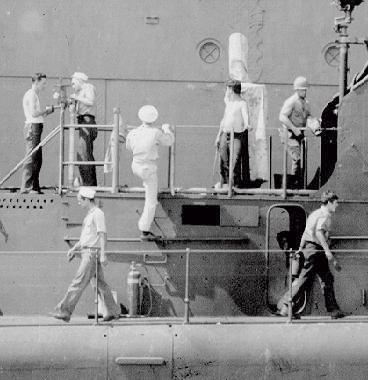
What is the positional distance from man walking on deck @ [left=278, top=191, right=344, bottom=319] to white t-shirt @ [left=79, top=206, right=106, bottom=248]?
1875mm

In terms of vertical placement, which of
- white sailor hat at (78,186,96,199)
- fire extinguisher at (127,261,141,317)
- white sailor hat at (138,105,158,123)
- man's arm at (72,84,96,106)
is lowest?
fire extinguisher at (127,261,141,317)

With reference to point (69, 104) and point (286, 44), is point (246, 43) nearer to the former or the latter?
point (286, 44)

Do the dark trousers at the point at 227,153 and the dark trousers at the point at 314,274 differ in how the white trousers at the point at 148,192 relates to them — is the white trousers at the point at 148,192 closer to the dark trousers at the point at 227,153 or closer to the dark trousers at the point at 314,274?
the dark trousers at the point at 227,153

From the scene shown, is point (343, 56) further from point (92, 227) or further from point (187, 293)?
point (92, 227)

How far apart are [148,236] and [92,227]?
0.67m

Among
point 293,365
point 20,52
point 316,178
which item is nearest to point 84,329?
point 293,365

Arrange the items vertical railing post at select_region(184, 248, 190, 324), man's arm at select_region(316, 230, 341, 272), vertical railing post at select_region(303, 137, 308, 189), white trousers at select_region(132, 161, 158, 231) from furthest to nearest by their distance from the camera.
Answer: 1. vertical railing post at select_region(303, 137, 308, 189)
2. white trousers at select_region(132, 161, 158, 231)
3. man's arm at select_region(316, 230, 341, 272)
4. vertical railing post at select_region(184, 248, 190, 324)

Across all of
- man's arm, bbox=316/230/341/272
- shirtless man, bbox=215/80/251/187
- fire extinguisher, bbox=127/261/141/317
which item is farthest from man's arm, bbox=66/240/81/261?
man's arm, bbox=316/230/341/272

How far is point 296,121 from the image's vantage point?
9.61 meters

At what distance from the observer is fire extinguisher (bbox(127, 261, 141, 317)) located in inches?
335

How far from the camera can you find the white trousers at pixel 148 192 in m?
8.49

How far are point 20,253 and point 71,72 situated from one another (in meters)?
3.52

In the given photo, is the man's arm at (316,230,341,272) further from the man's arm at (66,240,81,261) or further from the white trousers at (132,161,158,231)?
the man's arm at (66,240,81,261)

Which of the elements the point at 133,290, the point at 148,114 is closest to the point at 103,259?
the point at 133,290
